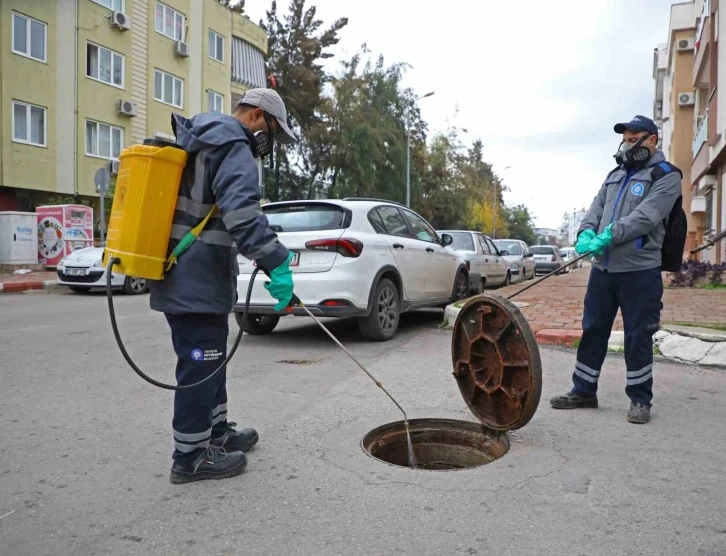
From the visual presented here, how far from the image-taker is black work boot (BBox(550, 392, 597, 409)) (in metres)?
4.67

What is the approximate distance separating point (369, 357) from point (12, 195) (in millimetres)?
20070

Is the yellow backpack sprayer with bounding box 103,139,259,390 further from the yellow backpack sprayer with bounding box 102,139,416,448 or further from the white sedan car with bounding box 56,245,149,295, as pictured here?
the white sedan car with bounding box 56,245,149,295

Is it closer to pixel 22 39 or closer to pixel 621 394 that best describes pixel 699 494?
pixel 621 394

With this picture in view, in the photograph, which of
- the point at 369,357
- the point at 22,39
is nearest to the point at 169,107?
the point at 22,39

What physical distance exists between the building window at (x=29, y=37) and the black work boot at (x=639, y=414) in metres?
23.2

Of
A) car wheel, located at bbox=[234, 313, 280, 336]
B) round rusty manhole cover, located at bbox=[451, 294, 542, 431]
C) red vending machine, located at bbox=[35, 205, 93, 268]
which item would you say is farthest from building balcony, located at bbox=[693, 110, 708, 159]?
red vending machine, located at bbox=[35, 205, 93, 268]

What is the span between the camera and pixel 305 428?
4172 millimetres

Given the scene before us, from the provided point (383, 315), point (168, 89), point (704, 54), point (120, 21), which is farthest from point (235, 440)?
point (168, 89)

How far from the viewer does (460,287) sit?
10.0m

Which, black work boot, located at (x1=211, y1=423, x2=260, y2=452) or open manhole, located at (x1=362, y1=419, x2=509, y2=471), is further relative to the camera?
open manhole, located at (x1=362, y1=419, x2=509, y2=471)

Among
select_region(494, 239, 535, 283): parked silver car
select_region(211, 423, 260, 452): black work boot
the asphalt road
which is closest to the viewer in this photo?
the asphalt road

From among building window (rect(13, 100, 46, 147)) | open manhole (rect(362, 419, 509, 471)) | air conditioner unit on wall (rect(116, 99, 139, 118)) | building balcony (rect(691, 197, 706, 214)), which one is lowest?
open manhole (rect(362, 419, 509, 471))

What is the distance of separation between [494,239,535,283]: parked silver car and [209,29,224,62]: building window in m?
17.9

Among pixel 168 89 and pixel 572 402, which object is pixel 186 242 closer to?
pixel 572 402
